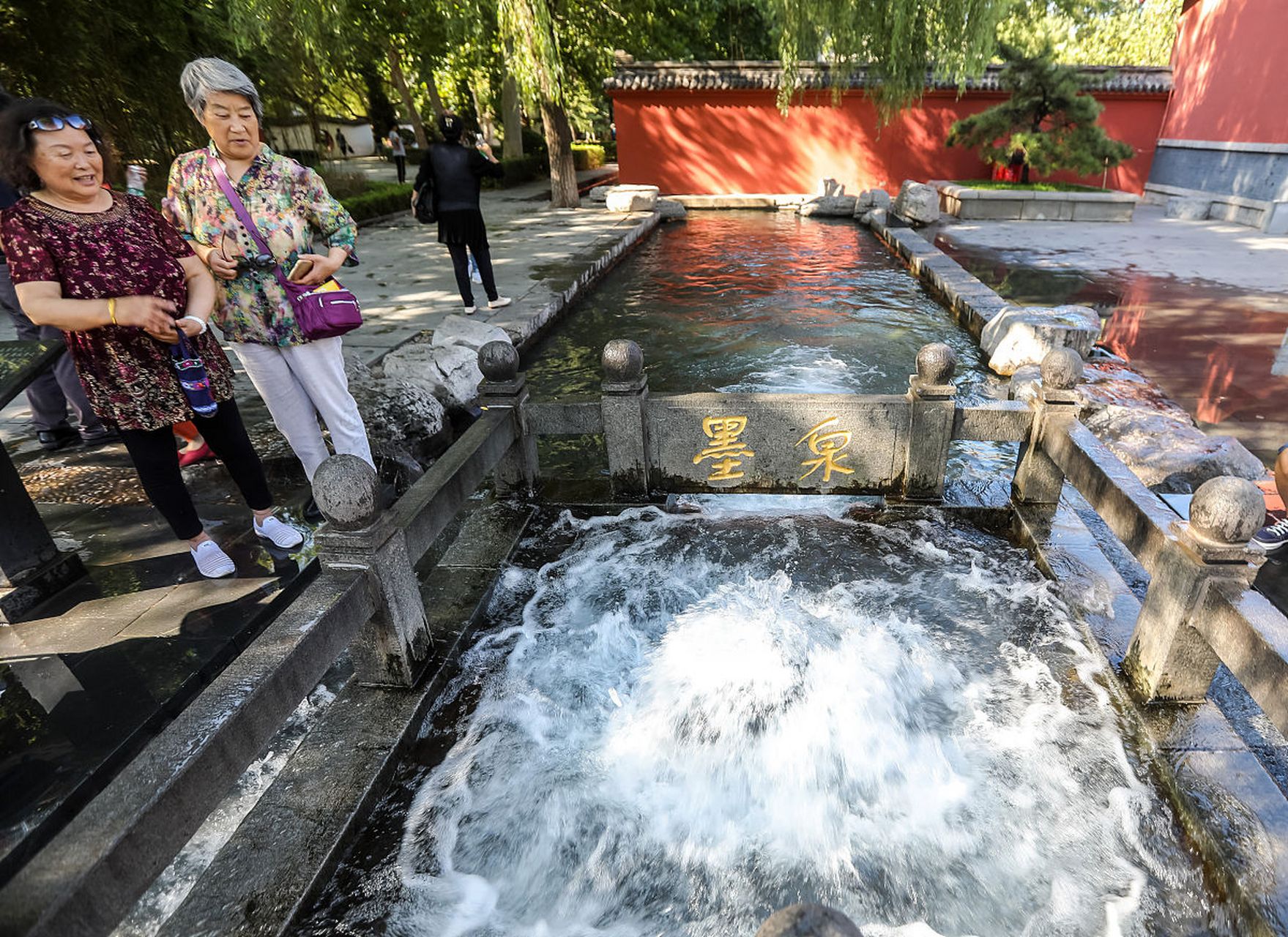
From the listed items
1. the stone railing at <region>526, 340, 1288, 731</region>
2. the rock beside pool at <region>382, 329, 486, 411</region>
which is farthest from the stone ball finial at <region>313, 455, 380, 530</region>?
the rock beside pool at <region>382, 329, 486, 411</region>

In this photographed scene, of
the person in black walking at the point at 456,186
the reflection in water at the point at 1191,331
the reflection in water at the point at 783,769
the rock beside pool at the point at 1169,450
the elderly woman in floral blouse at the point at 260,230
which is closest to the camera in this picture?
the reflection in water at the point at 783,769

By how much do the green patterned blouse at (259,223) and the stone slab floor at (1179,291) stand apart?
4.71 metres

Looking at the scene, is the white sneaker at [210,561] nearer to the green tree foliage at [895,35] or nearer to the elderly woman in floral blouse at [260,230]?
the elderly woman in floral blouse at [260,230]

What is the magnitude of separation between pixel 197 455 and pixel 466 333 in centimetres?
235

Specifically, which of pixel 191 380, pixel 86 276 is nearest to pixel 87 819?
pixel 191 380

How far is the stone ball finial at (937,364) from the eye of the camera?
3383 mm

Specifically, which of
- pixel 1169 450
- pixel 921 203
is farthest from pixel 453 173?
pixel 921 203

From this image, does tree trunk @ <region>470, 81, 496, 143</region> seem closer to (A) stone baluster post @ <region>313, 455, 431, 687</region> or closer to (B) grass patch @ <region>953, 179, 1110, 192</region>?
(B) grass patch @ <region>953, 179, 1110, 192</region>

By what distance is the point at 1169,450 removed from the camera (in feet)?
13.3

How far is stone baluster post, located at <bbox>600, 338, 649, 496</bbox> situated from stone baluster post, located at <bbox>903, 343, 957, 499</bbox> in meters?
1.47

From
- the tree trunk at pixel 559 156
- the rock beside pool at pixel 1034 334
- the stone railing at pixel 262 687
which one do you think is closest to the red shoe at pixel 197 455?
the stone railing at pixel 262 687

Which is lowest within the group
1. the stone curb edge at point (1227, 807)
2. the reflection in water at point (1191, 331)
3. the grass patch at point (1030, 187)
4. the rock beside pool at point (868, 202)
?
the reflection in water at point (1191, 331)

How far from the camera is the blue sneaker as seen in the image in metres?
3.16

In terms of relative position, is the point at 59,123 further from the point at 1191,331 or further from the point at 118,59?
the point at 118,59
